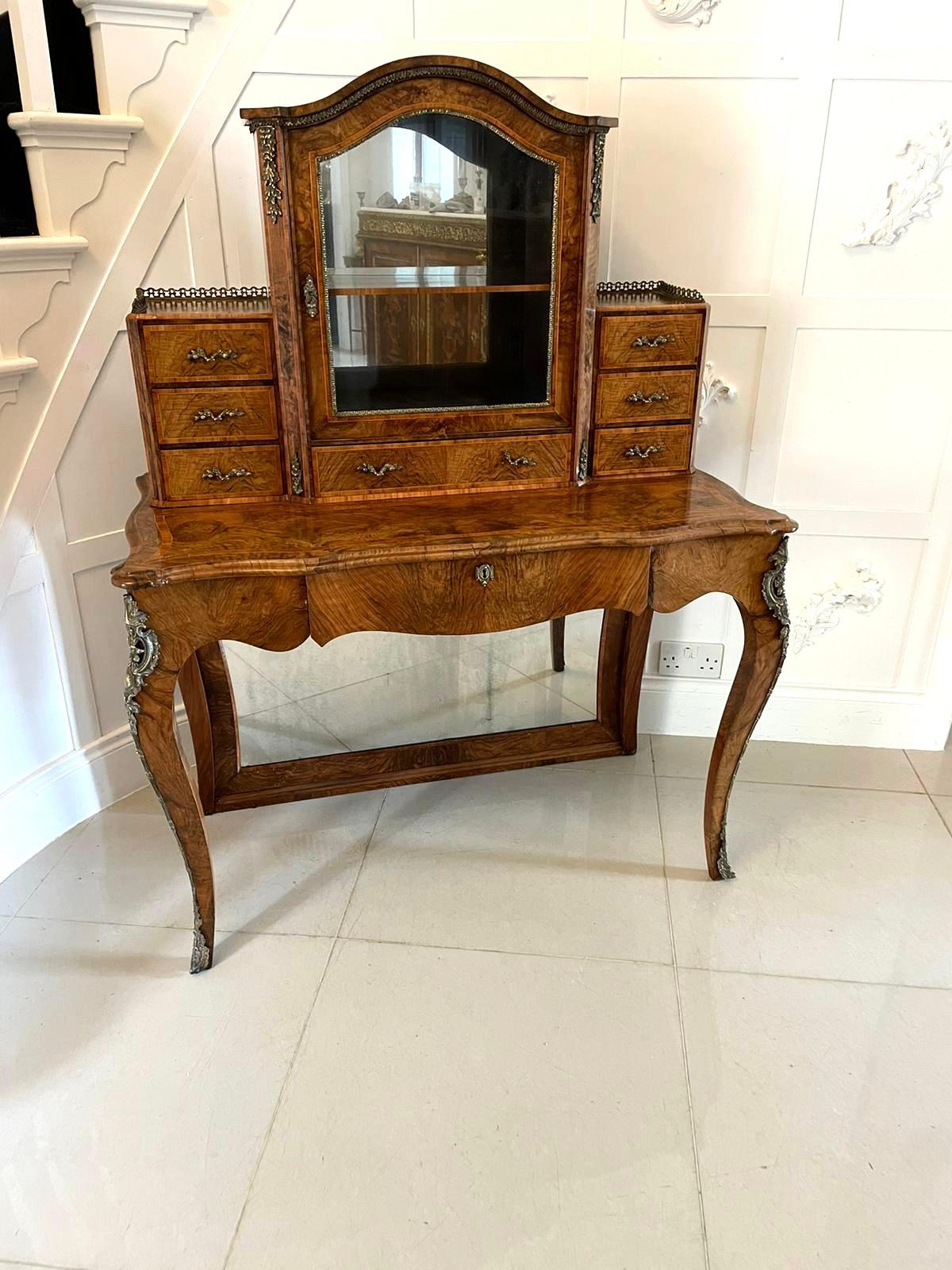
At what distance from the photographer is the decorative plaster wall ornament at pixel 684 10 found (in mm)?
1827

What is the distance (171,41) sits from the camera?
1.78 meters

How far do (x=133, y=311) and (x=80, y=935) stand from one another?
1.17 meters

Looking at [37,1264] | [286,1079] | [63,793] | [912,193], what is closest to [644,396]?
[912,193]

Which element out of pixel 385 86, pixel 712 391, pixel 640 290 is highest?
pixel 385 86

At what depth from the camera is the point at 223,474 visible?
5.41 ft

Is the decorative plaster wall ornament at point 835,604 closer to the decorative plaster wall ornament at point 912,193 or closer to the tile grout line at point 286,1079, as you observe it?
the decorative plaster wall ornament at point 912,193

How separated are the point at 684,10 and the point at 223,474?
→ 1.30m

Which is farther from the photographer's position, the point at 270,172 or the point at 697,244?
the point at 697,244

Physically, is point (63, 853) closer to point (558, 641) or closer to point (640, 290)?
point (558, 641)

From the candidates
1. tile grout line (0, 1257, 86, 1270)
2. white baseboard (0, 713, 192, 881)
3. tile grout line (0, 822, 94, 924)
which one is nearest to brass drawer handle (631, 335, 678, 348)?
white baseboard (0, 713, 192, 881)

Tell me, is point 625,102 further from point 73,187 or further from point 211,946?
point 211,946

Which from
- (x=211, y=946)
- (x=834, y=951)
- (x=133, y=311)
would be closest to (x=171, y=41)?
(x=133, y=311)

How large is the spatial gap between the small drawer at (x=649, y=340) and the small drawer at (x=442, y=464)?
7.3 inches

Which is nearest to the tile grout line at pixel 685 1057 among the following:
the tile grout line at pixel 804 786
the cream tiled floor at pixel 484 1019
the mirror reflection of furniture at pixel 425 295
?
the cream tiled floor at pixel 484 1019
